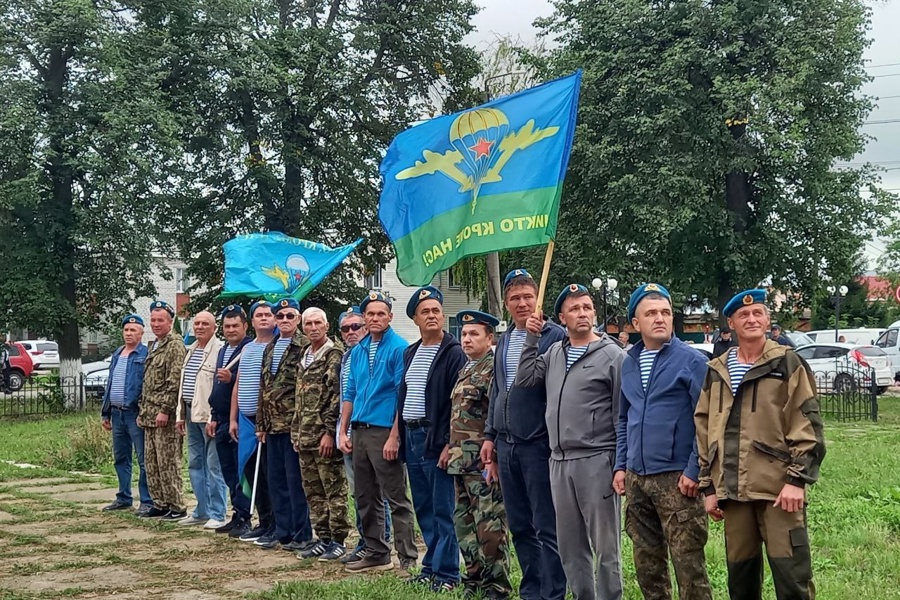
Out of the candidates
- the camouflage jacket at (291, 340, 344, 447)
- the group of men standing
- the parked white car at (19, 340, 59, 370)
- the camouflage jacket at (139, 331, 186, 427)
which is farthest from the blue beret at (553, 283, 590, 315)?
the parked white car at (19, 340, 59, 370)

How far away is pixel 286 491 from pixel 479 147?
377 cm

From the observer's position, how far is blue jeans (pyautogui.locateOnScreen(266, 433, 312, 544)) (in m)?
8.59

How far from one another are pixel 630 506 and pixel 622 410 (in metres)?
0.52

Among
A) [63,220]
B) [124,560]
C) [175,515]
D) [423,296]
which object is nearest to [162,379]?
[175,515]

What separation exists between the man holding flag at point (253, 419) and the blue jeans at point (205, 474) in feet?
1.85

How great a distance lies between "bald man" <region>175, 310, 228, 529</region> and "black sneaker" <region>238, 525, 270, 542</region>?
0.61 meters

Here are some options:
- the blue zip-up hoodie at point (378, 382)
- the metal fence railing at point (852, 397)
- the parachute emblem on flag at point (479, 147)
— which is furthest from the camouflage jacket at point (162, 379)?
the metal fence railing at point (852, 397)

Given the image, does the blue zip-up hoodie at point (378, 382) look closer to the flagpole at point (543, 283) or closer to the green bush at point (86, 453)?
the flagpole at point (543, 283)

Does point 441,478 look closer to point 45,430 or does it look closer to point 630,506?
point 630,506

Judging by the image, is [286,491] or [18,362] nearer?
[286,491]

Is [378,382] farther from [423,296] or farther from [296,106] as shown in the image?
[296,106]

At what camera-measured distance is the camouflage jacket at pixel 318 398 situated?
8234mm

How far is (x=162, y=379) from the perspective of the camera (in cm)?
1041

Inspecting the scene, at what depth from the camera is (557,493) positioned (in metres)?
5.68
